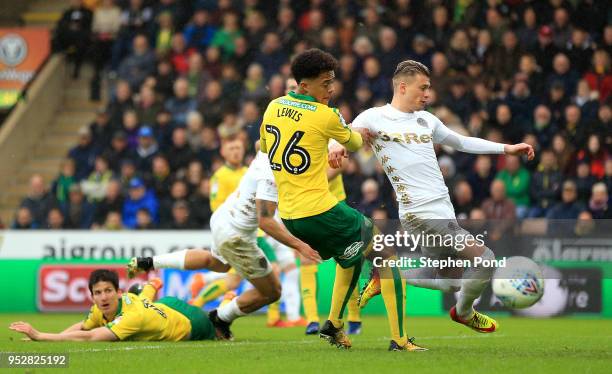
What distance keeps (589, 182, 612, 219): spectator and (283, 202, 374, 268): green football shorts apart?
25.8 ft

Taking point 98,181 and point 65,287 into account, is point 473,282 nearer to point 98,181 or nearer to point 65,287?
point 65,287

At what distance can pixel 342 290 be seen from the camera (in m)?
9.57

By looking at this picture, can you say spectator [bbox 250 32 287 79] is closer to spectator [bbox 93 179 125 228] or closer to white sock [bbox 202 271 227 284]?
spectator [bbox 93 179 125 228]

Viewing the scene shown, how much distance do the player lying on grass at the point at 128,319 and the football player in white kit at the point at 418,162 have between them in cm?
198

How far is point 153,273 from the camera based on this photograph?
17.4 metres

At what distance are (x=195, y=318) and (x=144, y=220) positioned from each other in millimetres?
8001

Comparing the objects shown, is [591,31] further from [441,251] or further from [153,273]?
[441,251]

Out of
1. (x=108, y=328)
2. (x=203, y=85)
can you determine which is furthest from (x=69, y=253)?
(x=108, y=328)

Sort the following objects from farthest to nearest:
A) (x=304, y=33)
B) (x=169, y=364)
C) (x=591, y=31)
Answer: (x=304, y=33), (x=591, y=31), (x=169, y=364)

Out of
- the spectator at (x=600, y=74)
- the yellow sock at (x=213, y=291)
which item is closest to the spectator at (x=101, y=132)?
the spectator at (x=600, y=74)

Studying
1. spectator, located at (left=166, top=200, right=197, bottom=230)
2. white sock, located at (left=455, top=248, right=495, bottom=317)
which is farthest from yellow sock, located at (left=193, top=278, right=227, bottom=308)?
spectator, located at (left=166, top=200, right=197, bottom=230)

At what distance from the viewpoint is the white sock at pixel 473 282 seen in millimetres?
9773

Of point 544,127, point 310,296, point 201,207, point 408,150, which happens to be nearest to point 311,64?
point 408,150

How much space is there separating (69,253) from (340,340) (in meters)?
8.99
